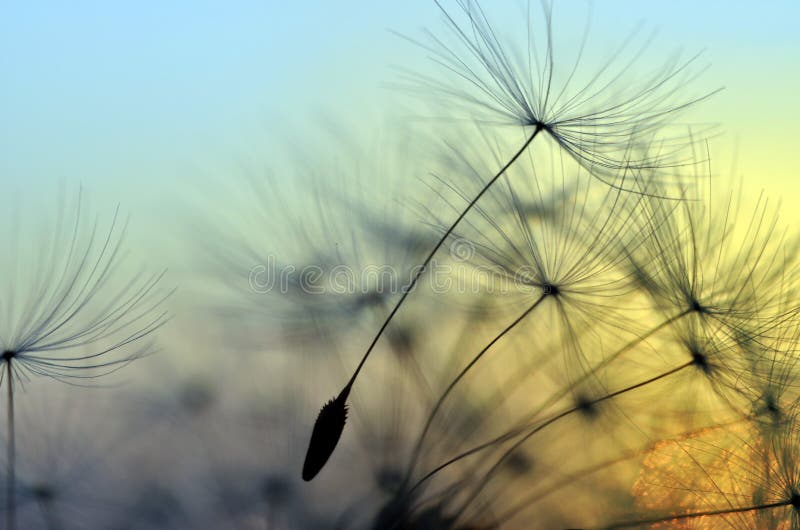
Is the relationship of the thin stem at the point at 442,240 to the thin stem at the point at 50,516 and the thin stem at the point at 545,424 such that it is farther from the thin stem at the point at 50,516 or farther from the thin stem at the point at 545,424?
the thin stem at the point at 50,516

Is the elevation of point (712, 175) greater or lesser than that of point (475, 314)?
greater

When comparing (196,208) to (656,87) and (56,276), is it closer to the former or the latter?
(56,276)

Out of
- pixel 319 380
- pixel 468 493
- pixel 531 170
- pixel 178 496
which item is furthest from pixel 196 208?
Answer: pixel 468 493

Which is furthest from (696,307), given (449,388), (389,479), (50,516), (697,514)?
(50,516)

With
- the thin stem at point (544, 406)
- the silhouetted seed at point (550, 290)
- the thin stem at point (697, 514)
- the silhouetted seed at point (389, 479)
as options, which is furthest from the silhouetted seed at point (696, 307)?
the silhouetted seed at point (389, 479)

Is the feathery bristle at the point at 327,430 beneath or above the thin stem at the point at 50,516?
above

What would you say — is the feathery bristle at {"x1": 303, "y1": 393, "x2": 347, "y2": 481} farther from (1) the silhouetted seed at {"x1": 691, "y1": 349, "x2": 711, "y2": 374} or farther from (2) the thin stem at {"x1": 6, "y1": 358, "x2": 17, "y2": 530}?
(1) the silhouetted seed at {"x1": 691, "y1": 349, "x2": 711, "y2": 374}

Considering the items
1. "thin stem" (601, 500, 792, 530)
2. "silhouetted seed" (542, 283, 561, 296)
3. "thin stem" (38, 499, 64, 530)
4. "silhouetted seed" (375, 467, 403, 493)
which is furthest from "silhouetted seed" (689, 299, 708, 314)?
"thin stem" (38, 499, 64, 530)
